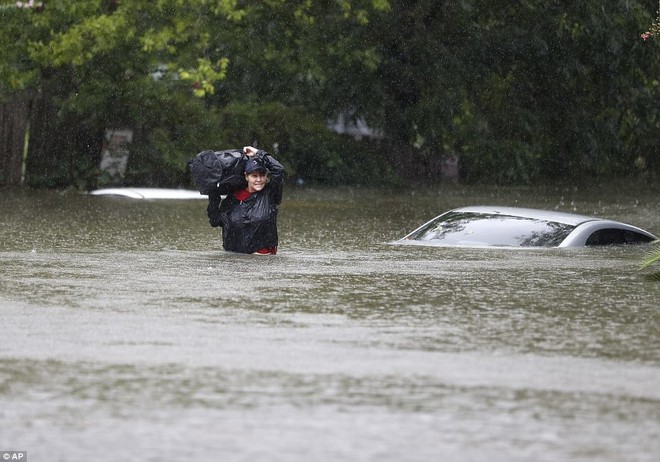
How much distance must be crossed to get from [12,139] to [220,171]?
22.6 metres

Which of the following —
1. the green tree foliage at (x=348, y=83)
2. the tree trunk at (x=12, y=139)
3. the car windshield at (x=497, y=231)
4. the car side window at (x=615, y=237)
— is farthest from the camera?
the tree trunk at (x=12, y=139)

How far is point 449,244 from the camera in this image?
1994cm

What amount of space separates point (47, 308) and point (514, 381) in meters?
4.66

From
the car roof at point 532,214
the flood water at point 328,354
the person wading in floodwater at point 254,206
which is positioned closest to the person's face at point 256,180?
the person wading in floodwater at point 254,206

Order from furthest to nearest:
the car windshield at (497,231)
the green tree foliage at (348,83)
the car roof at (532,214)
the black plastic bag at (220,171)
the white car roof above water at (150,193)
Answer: the green tree foliage at (348,83)
the white car roof above water at (150,193)
the car roof at (532,214)
the car windshield at (497,231)
the black plastic bag at (220,171)

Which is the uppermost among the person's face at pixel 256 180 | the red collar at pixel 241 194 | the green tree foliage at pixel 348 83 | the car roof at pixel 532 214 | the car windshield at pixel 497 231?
the green tree foliage at pixel 348 83

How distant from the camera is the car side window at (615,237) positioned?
20.2 m

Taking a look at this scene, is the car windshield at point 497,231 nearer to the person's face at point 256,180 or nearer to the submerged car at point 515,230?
the submerged car at point 515,230

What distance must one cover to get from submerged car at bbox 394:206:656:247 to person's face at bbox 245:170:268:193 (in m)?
2.73

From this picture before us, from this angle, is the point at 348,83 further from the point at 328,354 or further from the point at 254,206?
the point at 328,354

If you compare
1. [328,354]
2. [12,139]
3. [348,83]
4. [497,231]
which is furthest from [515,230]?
[348,83]

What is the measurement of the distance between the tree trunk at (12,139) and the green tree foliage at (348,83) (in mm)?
343

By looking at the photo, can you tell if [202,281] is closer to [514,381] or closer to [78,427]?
[514,381]

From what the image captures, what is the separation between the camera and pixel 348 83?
145ft
